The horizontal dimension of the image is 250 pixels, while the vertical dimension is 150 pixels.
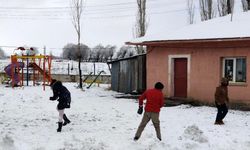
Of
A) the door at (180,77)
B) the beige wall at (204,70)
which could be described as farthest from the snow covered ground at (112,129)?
the door at (180,77)

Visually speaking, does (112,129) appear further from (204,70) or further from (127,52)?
(127,52)

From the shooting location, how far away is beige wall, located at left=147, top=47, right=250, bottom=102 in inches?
699

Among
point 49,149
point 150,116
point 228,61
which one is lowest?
point 49,149

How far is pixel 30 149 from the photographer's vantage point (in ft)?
31.2

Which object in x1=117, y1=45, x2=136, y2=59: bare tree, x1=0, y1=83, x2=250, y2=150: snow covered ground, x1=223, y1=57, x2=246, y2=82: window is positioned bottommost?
x1=0, y1=83, x2=250, y2=150: snow covered ground

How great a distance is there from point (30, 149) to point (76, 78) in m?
34.2

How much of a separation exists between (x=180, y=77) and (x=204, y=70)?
1.51 meters

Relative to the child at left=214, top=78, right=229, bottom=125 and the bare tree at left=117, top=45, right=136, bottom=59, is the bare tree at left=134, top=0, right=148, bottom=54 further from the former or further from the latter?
the bare tree at left=117, top=45, right=136, bottom=59

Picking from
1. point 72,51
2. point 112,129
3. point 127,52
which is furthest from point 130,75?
point 72,51

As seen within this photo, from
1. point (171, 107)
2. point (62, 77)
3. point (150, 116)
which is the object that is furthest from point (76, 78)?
point (150, 116)

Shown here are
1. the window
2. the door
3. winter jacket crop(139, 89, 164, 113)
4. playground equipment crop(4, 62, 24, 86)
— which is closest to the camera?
winter jacket crop(139, 89, 164, 113)

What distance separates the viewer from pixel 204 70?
1891 centimetres

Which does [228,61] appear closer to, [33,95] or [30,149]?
[33,95]

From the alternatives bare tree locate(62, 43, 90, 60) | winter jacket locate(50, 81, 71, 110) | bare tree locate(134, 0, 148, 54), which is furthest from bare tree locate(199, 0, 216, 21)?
bare tree locate(62, 43, 90, 60)
